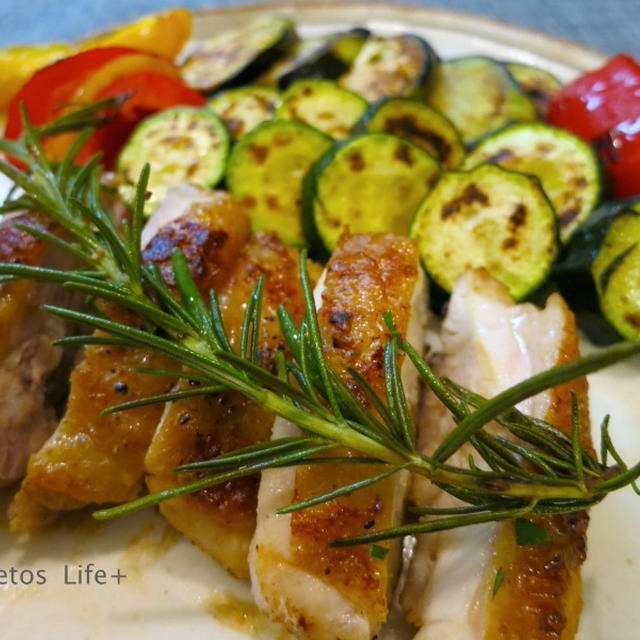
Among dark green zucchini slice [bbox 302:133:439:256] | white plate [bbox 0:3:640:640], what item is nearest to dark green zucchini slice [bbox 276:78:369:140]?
dark green zucchini slice [bbox 302:133:439:256]

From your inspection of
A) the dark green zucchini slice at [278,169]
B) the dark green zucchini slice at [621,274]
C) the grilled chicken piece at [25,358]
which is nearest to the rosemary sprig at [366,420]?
the grilled chicken piece at [25,358]

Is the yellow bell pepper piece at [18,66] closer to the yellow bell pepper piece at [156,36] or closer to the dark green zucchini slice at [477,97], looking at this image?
the yellow bell pepper piece at [156,36]

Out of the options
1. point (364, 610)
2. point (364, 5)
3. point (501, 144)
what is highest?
point (364, 5)

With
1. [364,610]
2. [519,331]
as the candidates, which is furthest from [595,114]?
[364,610]

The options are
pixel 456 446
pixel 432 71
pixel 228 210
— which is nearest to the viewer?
pixel 456 446

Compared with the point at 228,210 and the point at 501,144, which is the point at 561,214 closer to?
the point at 501,144

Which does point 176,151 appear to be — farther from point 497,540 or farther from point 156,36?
point 497,540

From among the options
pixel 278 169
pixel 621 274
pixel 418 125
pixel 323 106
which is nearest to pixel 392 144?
pixel 418 125

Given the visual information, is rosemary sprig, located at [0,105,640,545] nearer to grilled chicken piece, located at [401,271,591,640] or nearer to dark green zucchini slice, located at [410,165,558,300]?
A: grilled chicken piece, located at [401,271,591,640]
